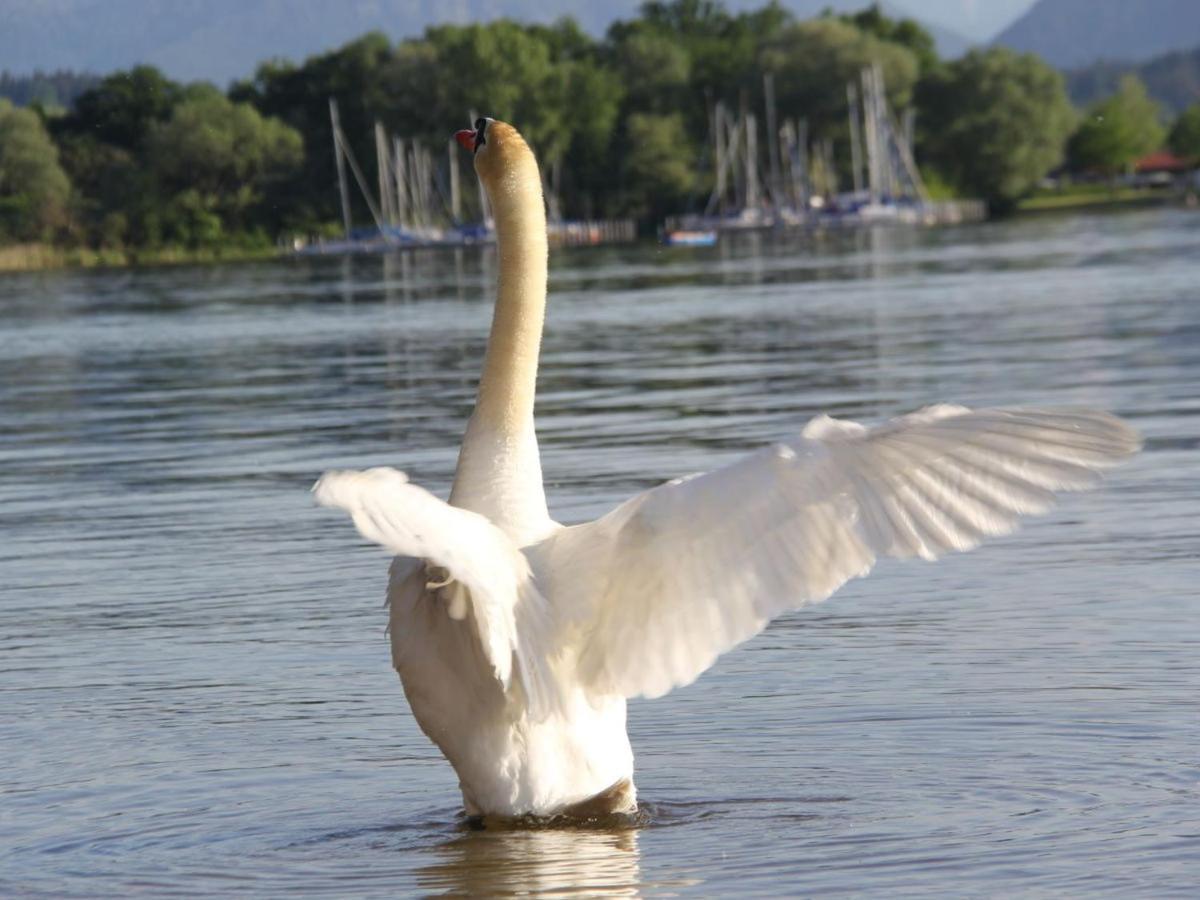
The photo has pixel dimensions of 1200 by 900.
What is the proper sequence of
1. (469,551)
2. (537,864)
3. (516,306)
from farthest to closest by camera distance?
(516,306), (537,864), (469,551)

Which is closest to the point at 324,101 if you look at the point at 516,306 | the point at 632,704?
the point at 632,704

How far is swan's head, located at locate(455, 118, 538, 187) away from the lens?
23.3ft

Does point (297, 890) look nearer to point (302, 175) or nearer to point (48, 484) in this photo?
point (48, 484)

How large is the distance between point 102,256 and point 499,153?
111 meters

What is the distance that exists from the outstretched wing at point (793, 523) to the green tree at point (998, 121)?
12945 centimetres

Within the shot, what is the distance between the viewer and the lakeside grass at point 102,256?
110375 millimetres

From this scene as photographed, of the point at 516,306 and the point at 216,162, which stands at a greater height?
the point at 216,162

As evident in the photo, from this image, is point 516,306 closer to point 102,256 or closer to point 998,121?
point 102,256

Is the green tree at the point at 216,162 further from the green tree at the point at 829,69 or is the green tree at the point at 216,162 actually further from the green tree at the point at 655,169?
the green tree at the point at 829,69

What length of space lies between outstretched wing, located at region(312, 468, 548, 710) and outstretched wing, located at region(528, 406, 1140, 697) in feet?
0.66

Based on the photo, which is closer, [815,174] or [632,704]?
[632,704]

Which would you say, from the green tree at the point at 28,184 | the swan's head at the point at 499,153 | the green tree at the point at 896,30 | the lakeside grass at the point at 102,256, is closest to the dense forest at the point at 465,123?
the green tree at the point at 28,184

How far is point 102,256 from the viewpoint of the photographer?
11488cm

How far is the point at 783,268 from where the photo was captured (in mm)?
60812
